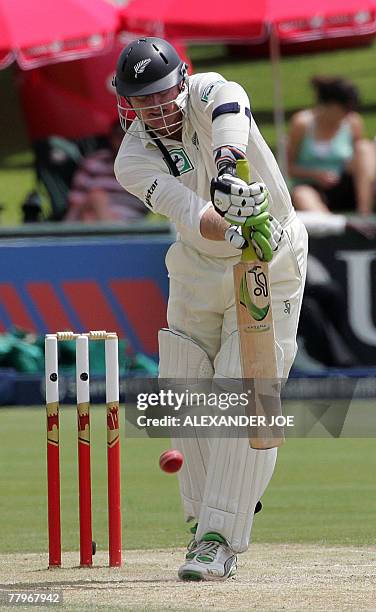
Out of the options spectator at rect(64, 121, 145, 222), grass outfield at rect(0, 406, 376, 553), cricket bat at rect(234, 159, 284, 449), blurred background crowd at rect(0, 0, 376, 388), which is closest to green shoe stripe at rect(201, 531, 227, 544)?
cricket bat at rect(234, 159, 284, 449)

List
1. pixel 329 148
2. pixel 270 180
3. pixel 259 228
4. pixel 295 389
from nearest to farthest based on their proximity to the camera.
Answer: pixel 259 228
pixel 270 180
pixel 295 389
pixel 329 148

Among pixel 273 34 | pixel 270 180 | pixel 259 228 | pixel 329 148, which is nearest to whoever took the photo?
pixel 259 228

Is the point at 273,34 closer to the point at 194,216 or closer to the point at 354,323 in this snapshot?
the point at 354,323

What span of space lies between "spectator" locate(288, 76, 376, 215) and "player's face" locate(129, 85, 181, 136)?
735 centimetres

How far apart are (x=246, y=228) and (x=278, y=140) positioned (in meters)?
9.99

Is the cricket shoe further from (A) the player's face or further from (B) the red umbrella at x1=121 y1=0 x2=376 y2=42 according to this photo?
(B) the red umbrella at x1=121 y1=0 x2=376 y2=42

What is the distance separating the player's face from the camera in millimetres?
A: 5469

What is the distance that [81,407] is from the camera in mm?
5613

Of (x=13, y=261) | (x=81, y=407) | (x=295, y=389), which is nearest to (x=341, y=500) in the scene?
(x=81, y=407)

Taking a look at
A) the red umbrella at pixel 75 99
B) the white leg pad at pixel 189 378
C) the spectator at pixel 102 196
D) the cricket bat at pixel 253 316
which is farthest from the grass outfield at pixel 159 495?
the red umbrella at pixel 75 99

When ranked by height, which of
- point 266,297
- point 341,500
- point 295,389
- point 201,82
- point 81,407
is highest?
point 201,82

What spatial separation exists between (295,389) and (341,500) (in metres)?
3.96

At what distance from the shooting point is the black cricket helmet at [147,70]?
545 centimetres

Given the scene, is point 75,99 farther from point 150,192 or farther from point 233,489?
point 233,489
